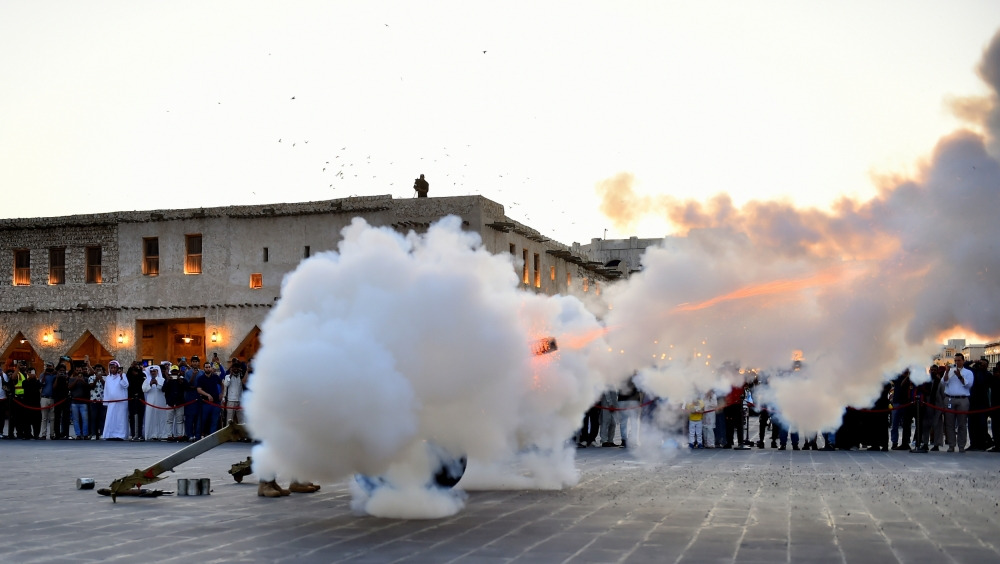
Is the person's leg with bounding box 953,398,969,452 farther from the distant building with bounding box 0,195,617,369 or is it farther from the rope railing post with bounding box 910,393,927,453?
the distant building with bounding box 0,195,617,369

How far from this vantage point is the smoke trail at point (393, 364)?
36.6ft

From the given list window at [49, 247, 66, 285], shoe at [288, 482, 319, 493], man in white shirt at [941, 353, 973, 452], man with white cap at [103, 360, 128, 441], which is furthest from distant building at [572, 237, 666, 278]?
shoe at [288, 482, 319, 493]

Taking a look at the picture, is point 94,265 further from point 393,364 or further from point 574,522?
point 574,522

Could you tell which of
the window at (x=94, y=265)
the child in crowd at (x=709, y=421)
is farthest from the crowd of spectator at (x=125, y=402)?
the window at (x=94, y=265)

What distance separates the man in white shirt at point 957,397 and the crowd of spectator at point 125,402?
1745 centimetres

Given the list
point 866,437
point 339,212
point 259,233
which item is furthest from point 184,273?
point 866,437

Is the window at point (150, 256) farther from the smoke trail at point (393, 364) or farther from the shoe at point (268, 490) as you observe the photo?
the smoke trail at point (393, 364)

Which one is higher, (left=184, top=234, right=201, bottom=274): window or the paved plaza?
(left=184, top=234, right=201, bottom=274): window

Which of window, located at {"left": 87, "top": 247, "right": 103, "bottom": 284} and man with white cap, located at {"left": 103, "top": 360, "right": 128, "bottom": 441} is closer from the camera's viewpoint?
man with white cap, located at {"left": 103, "top": 360, "right": 128, "bottom": 441}

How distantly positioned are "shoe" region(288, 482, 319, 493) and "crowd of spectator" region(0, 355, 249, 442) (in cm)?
1314

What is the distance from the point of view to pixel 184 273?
1800 inches

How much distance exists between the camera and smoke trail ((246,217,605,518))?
11.2 meters

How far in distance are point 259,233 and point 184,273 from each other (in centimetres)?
378

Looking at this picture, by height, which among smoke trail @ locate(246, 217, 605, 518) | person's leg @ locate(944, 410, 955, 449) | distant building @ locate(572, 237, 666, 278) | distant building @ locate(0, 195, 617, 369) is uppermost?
distant building @ locate(572, 237, 666, 278)
